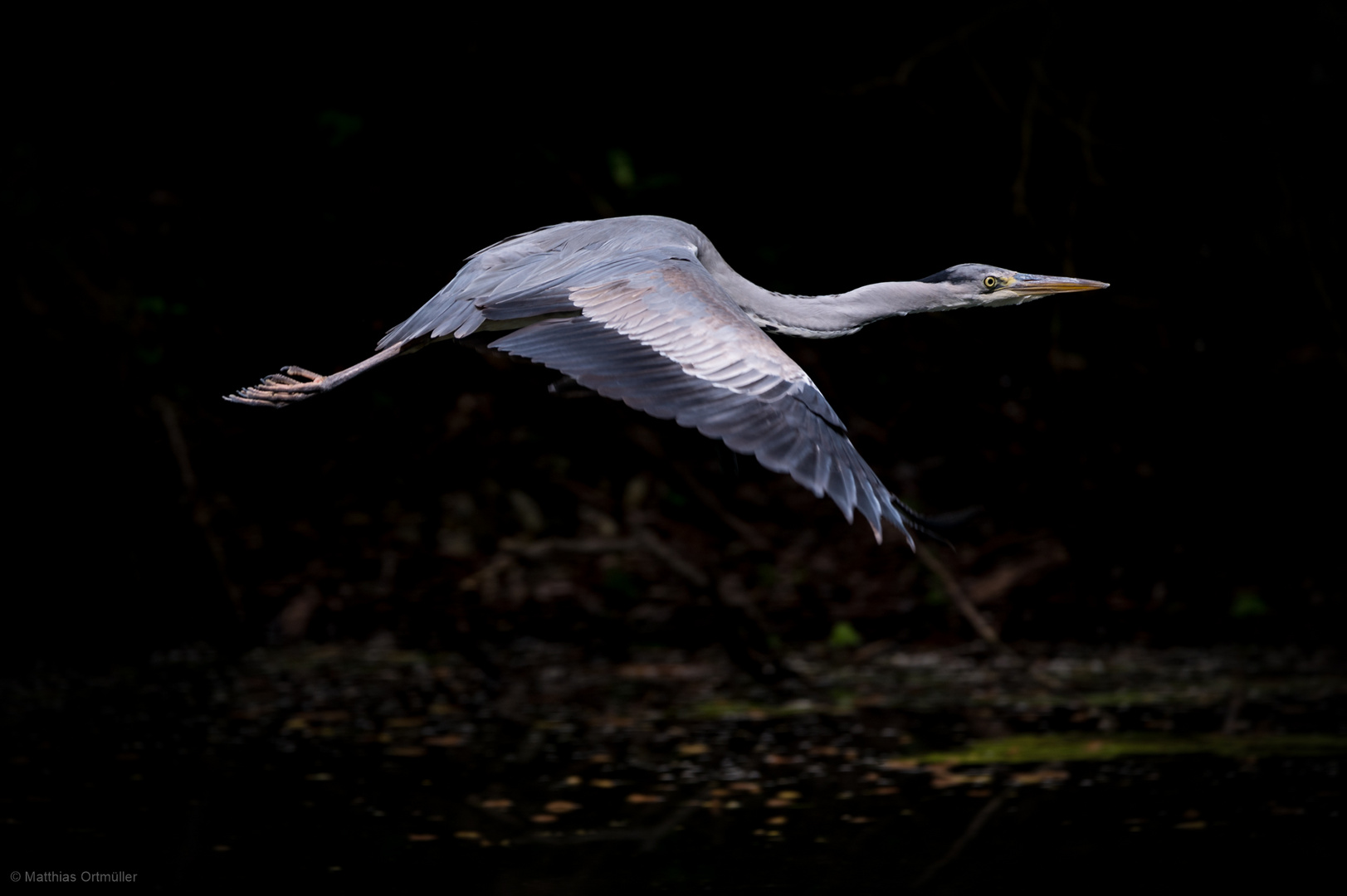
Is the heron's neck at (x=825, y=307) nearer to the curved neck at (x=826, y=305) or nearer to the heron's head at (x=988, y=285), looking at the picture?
the curved neck at (x=826, y=305)

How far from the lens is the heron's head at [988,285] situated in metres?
4.45

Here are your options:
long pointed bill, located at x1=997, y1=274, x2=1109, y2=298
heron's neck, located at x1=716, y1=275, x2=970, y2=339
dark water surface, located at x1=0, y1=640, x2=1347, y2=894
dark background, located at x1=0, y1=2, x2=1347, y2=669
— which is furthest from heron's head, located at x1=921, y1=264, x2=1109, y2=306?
dark background, located at x1=0, y1=2, x2=1347, y2=669

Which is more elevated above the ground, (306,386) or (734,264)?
(734,264)

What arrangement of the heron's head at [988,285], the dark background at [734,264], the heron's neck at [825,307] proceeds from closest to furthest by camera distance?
the heron's neck at [825,307]
the heron's head at [988,285]
the dark background at [734,264]

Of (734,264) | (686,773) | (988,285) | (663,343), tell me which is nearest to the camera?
(663,343)

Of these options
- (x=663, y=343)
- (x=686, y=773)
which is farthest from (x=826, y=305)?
(x=686, y=773)

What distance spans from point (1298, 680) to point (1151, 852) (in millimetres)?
2484

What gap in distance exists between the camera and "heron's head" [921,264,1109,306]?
4453 mm

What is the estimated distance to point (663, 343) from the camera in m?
3.53

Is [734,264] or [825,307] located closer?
[825,307]

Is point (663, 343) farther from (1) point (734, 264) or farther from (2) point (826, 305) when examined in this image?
(1) point (734, 264)

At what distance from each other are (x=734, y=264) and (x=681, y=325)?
16.0 ft

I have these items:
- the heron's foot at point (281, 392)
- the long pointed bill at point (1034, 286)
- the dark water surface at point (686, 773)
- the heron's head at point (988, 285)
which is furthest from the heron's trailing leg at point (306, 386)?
the long pointed bill at point (1034, 286)

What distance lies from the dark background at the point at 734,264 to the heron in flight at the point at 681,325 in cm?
351
